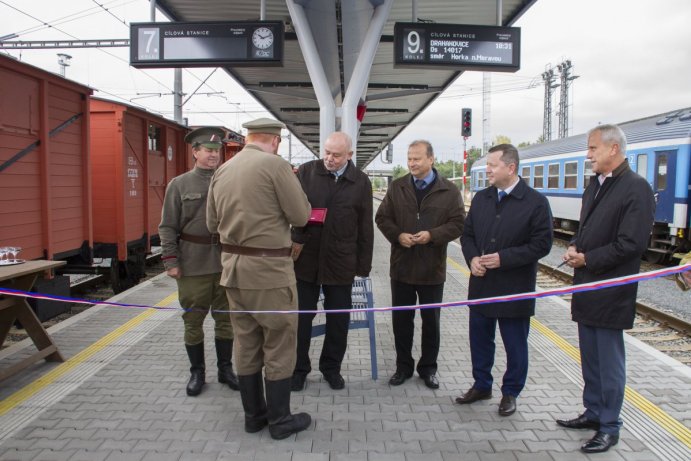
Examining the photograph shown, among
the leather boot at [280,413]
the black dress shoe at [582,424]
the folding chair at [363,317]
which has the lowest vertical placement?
the black dress shoe at [582,424]

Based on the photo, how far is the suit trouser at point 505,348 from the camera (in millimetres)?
3473

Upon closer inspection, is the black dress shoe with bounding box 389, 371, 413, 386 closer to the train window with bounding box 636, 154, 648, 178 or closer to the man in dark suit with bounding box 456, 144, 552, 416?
the man in dark suit with bounding box 456, 144, 552, 416

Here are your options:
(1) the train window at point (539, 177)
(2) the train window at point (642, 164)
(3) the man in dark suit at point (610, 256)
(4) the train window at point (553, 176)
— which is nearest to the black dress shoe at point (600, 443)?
(3) the man in dark suit at point (610, 256)

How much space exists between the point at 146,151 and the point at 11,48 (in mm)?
12299

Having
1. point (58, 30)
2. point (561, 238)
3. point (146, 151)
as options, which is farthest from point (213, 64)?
point (561, 238)

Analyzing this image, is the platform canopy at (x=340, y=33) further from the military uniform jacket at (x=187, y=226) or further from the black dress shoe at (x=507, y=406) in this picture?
the black dress shoe at (x=507, y=406)

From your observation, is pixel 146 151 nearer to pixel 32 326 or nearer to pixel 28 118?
pixel 28 118

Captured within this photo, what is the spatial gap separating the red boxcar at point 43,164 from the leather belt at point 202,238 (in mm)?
2710

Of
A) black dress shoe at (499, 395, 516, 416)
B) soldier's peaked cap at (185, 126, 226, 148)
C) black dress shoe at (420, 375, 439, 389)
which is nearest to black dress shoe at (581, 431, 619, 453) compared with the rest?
black dress shoe at (499, 395, 516, 416)

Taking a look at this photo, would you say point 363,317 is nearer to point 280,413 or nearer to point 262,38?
point 280,413

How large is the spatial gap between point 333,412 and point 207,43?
18.8 ft

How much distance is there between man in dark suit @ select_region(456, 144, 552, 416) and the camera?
11.1 feet

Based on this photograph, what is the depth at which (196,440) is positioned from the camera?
308 cm

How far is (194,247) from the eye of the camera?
12.6 feet
